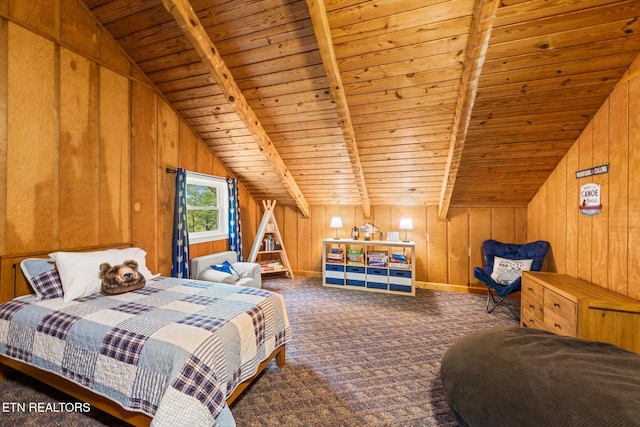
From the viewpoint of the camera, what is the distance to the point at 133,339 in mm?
1369

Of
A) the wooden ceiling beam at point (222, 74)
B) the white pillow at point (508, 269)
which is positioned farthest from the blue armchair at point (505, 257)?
the wooden ceiling beam at point (222, 74)

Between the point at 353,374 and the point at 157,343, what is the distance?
1.33m

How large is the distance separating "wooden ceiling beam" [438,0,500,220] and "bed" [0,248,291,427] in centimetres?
229

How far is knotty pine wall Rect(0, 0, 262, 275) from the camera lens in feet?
6.70

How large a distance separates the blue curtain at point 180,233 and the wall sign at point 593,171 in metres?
4.14

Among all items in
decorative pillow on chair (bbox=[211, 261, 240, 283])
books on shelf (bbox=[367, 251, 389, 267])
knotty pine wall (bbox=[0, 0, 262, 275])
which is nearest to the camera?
knotty pine wall (bbox=[0, 0, 262, 275])

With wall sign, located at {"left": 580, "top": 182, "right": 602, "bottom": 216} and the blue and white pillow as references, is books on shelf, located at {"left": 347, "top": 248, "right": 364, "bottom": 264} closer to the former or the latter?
wall sign, located at {"left": 580, "top": 182, "right": 602, "bottom": 216}

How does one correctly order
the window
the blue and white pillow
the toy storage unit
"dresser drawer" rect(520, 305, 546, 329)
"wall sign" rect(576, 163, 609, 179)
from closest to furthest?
the blue and white pillow → "wall sign" rect(576, 163, 609, 179) → "dresser drawer" rect(520, 305, 546, 329) → the window → the toy storage unit

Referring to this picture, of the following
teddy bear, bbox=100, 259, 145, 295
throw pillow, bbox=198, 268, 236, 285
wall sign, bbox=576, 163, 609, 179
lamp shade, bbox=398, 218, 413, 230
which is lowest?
throw pillow, bbox=198, 268, 236, 285

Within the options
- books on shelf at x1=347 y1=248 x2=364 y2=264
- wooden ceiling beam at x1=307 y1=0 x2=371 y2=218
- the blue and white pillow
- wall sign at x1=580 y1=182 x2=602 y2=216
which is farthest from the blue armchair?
the blue and white pillow

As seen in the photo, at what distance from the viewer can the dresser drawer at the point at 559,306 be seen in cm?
196

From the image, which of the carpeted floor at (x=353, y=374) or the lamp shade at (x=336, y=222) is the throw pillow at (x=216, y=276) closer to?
the carpeted floor at (x=353, y=374)

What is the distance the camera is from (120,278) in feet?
6.87

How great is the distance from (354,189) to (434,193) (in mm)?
1154
